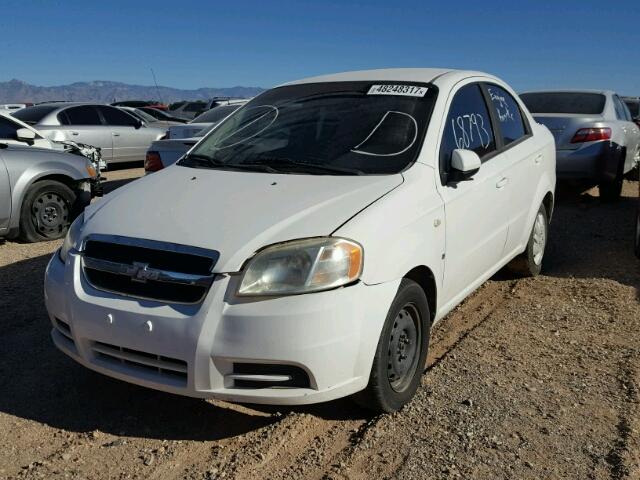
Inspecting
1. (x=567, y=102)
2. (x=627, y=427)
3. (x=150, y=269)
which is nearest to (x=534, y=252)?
(x=627, y=427)

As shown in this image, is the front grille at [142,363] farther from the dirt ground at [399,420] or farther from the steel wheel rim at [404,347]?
the steel wheel rim at [404,347]

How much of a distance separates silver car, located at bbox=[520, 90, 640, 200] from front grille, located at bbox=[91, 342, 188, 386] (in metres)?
6.92

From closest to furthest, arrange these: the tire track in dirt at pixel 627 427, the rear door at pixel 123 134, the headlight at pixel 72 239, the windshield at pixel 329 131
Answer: the tire track in dirt at pixel 627 427, the headlight at pixel 72 239, the windshield at pixel 329 131, the rear door at pixel 123 134

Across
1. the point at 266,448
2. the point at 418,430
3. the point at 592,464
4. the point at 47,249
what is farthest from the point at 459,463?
the point at 47,249

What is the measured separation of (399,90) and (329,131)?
0.56 m

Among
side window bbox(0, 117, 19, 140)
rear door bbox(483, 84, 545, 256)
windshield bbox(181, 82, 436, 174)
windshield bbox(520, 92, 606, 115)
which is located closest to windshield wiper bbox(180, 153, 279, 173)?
windshield bbox(181, 82, 436, 174)

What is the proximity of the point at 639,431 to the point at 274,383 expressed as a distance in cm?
180

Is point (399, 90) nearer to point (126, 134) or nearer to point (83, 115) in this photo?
point (83, 115)

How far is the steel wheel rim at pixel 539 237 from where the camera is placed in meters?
5.30

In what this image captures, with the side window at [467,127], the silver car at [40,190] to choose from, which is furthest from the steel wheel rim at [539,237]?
the silver car at [40,190]

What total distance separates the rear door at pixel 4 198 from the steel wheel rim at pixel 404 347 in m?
5.14

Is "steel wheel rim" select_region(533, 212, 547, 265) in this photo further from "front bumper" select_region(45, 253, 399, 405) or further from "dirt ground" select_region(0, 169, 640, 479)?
"front bumper" select_region(45, 253, 399, 405)

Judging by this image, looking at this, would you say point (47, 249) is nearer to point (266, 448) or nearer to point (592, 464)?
point (266, 448)

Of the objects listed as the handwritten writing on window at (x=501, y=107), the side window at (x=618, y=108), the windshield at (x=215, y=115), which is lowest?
the side window at (x=618, y=108)
